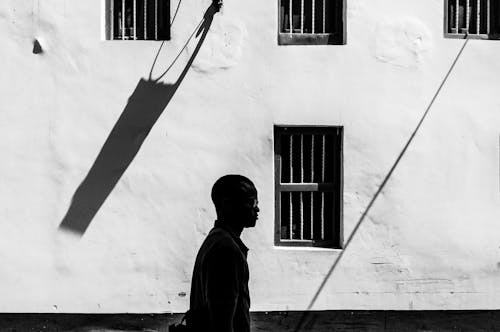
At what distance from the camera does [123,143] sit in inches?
404

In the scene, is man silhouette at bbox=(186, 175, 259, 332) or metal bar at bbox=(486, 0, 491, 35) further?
metal bar at bbox=(486, 0, 491, 35)

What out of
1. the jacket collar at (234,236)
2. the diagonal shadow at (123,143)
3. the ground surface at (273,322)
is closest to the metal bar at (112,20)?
the diagonal shadow at (123,143)

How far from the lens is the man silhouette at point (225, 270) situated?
→ 4723 millimetres

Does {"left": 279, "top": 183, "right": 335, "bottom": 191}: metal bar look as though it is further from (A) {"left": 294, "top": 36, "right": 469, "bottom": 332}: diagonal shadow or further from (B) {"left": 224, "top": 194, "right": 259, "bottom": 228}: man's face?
(B) {"left": 224, "top": 194, "right": 259, "bottom": 228}: man's face

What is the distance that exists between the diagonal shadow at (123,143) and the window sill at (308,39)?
82cm

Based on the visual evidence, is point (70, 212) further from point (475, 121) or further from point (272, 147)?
point (475, 121)

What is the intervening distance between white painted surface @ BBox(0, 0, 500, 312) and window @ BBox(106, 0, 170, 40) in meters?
0.27

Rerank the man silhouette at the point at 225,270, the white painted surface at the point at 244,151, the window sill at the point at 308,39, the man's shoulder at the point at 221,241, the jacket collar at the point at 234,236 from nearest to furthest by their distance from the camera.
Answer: the man silhouette at the point at 225,270, the man's shoulder at the point at 221,241, the jacket collar at the point at 234,236, the white painted surface at the point at 244,151, the window sill at the point at 308,39

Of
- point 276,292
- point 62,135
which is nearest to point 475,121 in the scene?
point 276,292

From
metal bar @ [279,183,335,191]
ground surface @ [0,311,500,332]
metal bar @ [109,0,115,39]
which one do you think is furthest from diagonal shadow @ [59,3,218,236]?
metal bar @ [279,183,335,191]

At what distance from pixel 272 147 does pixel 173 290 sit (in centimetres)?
187

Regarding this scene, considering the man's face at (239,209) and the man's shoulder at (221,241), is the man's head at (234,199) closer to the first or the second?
the man's face at (239,209)

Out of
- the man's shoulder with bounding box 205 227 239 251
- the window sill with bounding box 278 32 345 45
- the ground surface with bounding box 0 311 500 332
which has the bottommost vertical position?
the ground surface with bounding box 0 311 500 332

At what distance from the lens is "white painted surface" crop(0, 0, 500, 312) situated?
10.2m
